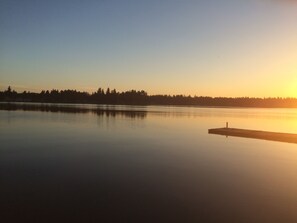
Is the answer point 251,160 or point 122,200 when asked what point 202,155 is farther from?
point 122,200

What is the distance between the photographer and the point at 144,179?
16.2m

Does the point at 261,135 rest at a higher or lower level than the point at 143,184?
higher

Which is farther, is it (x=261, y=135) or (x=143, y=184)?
(x=261, y=135)

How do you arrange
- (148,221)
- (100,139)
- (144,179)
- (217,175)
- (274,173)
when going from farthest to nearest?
1. (100,139)
2. (274,173)
3. (217,175)
4. (144,179)
5. (148,221)

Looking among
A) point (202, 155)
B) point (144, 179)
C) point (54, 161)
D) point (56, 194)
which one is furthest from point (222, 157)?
point (56, 194)

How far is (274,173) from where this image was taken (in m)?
19.1

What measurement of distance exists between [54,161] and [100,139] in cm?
1171

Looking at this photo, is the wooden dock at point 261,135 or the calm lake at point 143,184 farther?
the wooden dock at point 261,135

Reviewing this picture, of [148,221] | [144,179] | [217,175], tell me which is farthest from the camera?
[217,175]

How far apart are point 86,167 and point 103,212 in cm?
745

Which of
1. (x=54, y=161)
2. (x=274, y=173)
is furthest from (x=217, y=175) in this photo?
(x=54, y=161)

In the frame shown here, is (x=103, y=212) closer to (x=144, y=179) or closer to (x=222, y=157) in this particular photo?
(x=144, y=179)

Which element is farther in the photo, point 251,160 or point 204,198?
point 251,160

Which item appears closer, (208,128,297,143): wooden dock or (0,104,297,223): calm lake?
(0,104,297,223): calm lake
